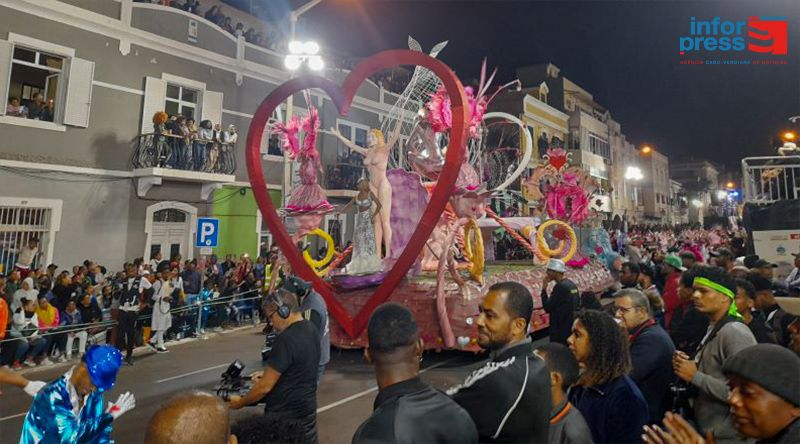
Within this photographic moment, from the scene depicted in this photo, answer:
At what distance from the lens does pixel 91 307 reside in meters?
9.59

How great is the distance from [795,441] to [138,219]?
1532cm

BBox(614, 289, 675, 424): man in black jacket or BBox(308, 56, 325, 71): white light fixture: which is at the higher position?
BBox(308, 56, 325, 71): white light fixture

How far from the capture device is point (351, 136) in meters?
21.2

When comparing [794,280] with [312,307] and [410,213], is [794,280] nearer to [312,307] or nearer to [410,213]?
[410,213]

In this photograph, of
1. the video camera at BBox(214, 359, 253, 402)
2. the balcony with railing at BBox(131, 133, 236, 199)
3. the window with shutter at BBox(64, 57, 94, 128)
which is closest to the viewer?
the video camera at BBox(214, 359, 253, 402)

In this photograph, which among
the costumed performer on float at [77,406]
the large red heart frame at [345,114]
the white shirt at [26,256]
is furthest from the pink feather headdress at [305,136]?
the costumed performer on float at [77,406]

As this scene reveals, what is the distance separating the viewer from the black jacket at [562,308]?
5.46m

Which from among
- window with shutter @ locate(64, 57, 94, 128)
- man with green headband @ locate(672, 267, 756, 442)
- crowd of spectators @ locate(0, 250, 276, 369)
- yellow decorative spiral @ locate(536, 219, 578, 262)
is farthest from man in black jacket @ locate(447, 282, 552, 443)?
window with shutter @ locate(64, 57, 94, 128)

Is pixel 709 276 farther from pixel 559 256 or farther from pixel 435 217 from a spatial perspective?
pixel 559 256

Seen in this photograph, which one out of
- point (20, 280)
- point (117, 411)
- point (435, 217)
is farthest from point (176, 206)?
point (117, 411)

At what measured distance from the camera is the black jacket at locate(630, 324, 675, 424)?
10.7 feet

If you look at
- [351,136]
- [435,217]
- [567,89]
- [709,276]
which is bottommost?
[709,276]

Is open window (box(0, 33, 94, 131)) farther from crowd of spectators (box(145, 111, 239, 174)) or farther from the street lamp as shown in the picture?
the street lamp

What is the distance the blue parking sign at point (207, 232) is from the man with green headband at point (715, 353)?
31.0 feet
